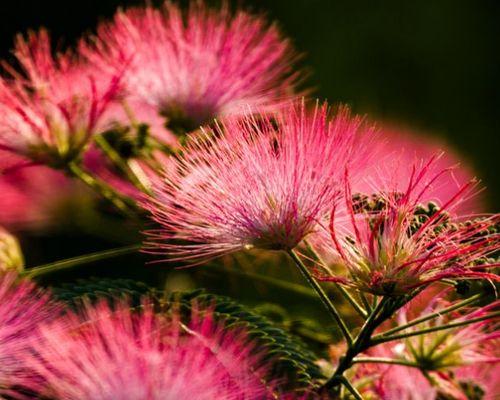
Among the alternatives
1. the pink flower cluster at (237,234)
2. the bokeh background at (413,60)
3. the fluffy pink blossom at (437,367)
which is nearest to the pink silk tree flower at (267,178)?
the pink flower cluster at (237,234)

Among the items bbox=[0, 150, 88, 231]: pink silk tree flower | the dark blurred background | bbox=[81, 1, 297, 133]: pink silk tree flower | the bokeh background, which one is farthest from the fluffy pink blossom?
the dark blurred background

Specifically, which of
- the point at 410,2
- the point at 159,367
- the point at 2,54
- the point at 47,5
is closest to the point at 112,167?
the point at 159,367

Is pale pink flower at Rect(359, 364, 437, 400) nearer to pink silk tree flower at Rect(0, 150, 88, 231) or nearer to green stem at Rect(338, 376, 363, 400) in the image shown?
green stem at Rect(338, 376, 363, 400)

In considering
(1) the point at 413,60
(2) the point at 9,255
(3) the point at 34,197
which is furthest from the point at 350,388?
(1) the point at 413,60

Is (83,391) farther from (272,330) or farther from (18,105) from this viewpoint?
(18,105)

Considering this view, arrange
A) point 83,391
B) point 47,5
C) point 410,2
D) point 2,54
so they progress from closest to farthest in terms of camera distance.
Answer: point 83,391 → point 2,54 → point 47,5 → point 410,2

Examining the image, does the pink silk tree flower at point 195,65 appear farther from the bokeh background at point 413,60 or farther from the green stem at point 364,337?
the bokeh background at point 413,60
